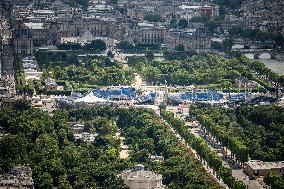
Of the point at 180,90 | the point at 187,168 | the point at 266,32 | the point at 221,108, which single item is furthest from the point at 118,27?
the point at 187,168

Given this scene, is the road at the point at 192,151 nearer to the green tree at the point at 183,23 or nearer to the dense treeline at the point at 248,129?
the dense treeline at the point at 248,129

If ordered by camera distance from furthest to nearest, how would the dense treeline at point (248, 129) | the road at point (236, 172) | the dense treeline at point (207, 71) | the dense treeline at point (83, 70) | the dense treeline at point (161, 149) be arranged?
the dense treeline at point (207, 71), the dense treeline at point (83, 70), the dense treeline at point (248, 129), the road at point (236, 172), the dense treeline at point (161, 149)

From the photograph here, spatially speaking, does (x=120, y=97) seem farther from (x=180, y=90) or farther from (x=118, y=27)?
(x=118, y=27)

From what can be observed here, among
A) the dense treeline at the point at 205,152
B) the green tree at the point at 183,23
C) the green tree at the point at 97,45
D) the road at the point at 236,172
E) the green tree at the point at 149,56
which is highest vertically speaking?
the green tree at the point at 183,23

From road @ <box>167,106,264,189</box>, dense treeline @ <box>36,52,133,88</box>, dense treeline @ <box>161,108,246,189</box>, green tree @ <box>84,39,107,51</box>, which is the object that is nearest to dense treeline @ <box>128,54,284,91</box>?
dense treeline @ <box>36,52,133,88</box>

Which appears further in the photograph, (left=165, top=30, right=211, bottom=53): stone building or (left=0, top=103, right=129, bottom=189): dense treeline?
(left=165, top=30, right=211, bottom=53): stone building

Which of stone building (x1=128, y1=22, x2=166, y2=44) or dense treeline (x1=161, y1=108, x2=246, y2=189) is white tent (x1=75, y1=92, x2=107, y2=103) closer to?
dense treeline (x1=161, y1=108, x2=246, y2=189)

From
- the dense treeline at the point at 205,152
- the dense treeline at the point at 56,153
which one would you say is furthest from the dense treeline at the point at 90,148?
the dense treeline at the point at 205,152
